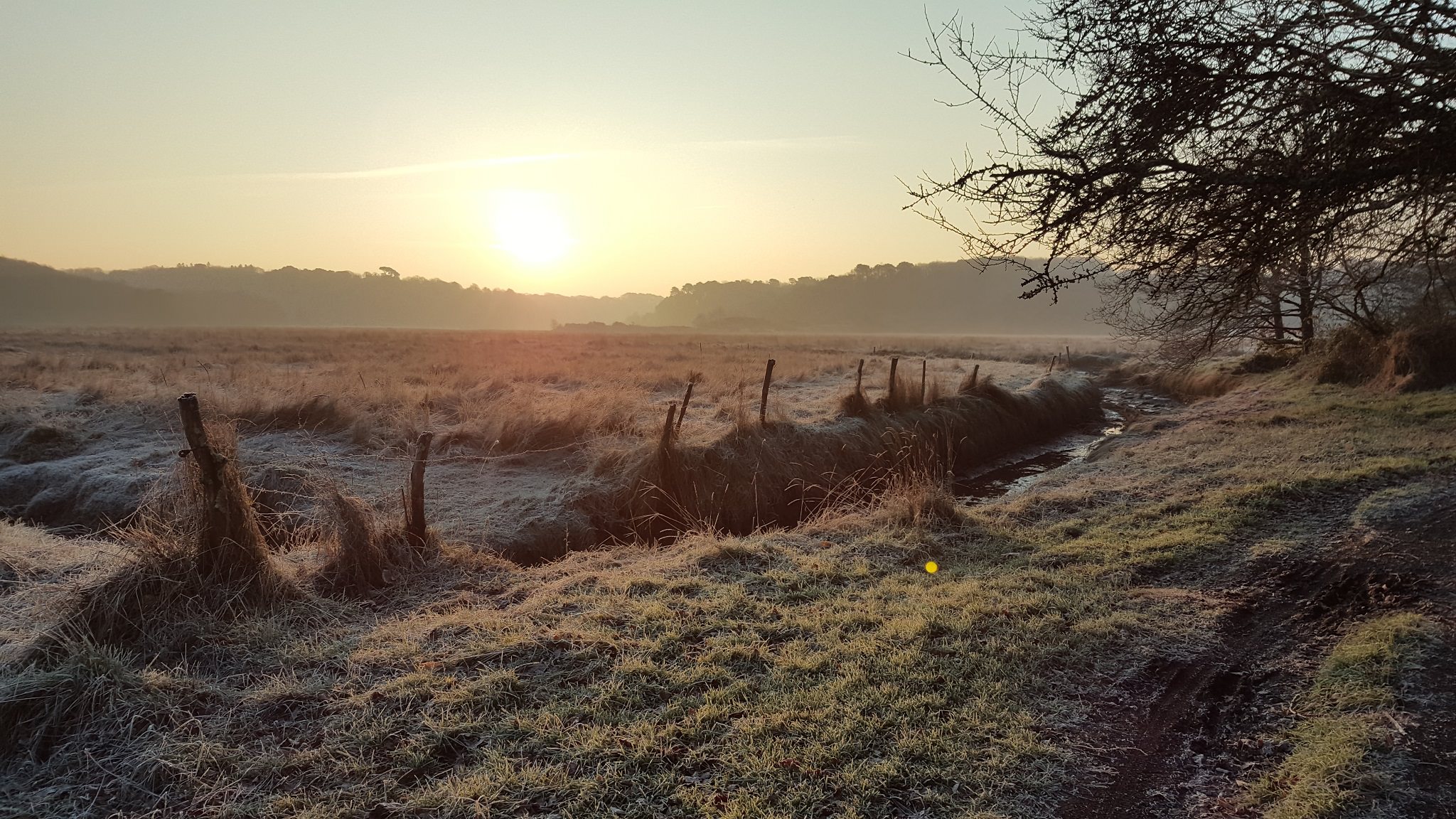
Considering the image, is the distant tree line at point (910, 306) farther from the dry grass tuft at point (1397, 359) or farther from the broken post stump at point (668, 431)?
the broken post stump at point (668, 431)

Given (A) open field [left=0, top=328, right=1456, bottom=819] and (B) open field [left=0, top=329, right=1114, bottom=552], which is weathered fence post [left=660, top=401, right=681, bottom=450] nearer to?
(B) open field [left=0, top=329, right=1114, bottom=552]

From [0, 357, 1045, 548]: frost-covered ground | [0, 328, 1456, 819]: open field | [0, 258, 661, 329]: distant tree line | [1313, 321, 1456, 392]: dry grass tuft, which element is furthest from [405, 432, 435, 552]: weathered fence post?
[0, 258, 661, 329]: distant tree line

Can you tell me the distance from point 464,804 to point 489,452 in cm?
968

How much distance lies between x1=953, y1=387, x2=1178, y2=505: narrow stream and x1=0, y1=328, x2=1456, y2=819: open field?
5.33 metres

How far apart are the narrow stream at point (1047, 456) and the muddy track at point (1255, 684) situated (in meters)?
5.96

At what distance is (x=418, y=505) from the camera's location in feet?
23.8

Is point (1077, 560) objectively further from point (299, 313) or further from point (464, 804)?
point (299, 313)

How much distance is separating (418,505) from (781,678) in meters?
4.60

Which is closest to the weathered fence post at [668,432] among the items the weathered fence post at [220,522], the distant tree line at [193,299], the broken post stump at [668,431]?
the broken post stump at [668,431]

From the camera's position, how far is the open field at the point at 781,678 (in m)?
3.45

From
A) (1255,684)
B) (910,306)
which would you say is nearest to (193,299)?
(910,306)

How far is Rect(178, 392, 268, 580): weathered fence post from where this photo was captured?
A: 5492mm

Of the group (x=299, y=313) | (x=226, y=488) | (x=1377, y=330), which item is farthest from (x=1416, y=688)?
(x=299, y=313)

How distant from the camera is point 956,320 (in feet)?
554
